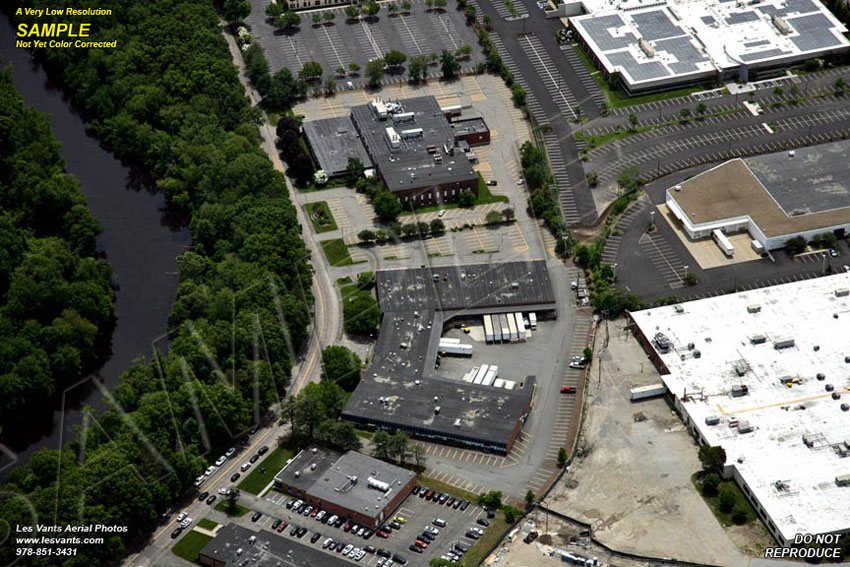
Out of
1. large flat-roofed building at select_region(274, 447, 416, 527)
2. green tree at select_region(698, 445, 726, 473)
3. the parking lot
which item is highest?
large flat-roofed building at select_region(274, 447, 416, 527)

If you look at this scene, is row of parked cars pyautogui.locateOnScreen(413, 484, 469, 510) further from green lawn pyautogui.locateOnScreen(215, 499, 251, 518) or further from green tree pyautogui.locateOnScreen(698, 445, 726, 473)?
green tree pyautogui.locateOnScreen(698, 445, 726, 473)

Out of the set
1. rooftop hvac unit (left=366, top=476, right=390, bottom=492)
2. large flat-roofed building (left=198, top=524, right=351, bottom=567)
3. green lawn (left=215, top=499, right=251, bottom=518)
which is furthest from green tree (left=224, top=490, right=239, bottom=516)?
rooftop hvac unit (left=366, top=476, right=390, bottom=492)

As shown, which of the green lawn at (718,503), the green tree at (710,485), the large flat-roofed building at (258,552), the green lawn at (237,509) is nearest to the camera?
the large flat-roofed building at (258,552)

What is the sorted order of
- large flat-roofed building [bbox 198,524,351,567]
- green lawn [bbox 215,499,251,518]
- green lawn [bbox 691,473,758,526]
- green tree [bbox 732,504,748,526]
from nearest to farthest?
large flat-roofed building [bbox 198,524,351,567] → green tree [bbox 732,504,748,526] → green lawn [bbox 691,473,758,526] → green lawn [bbox 215,499,251,518]

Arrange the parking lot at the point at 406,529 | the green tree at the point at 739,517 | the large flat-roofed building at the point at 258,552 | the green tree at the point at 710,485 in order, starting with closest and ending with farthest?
the large flat-roofed building at the point at 258,552, the parking lot at the point at 406,529, the green tree at the point at 739,517, the green tree at the point at 710,485

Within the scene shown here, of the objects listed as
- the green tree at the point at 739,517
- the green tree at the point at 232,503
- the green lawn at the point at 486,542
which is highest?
the green tree at the point at 232,503

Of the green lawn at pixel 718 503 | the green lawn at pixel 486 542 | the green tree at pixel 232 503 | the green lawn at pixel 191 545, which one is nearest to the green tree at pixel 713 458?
the green lawn at pixel 718 503

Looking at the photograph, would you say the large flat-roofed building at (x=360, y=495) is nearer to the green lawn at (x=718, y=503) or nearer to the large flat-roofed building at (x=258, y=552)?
the large flat-roofed building at (x=258, y=552)

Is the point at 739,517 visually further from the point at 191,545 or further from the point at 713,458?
the point at 191,545
